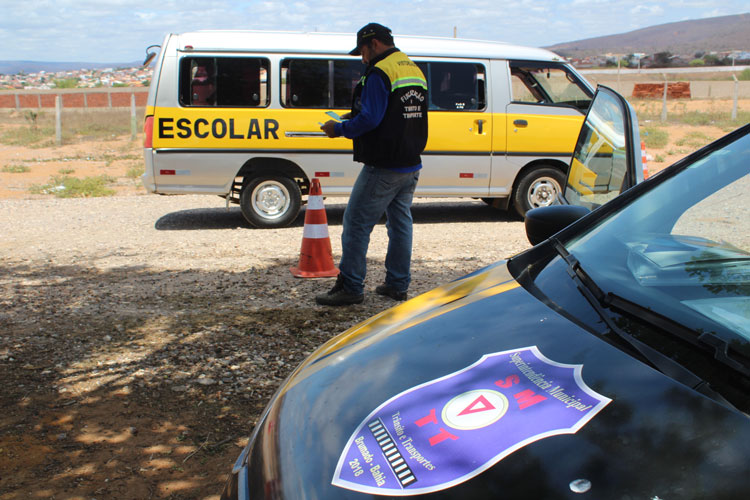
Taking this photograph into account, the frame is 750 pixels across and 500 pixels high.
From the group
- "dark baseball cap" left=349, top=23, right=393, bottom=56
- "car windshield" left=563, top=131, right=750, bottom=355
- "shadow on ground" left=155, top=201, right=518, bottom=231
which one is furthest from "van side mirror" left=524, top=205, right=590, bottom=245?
"shadow on ground" left=155, top=201, right=518, bottom=231

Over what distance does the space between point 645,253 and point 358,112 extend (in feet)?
10.2

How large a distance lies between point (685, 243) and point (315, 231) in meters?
3.96

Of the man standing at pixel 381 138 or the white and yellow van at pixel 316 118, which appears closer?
the man standing at pixel 381 138

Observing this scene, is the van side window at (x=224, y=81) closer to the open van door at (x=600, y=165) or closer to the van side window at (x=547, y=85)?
the van side window at (x=547, y=85)

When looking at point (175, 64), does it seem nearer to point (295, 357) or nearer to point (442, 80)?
point (442, 80)

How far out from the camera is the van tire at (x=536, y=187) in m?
8.80

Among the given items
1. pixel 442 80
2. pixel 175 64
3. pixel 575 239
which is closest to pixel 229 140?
pixel 175 64

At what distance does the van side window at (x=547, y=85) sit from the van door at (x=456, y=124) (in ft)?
1.62

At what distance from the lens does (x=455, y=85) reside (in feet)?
28.0

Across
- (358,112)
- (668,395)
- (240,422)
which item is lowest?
(240,422)

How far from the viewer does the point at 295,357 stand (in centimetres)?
425

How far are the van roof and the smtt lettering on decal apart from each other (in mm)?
800

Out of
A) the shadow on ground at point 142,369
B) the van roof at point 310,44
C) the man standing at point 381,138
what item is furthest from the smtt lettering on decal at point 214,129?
the man standing at point 381,138

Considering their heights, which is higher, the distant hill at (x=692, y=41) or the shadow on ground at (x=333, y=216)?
the distant hill at (x=692, y=41)
